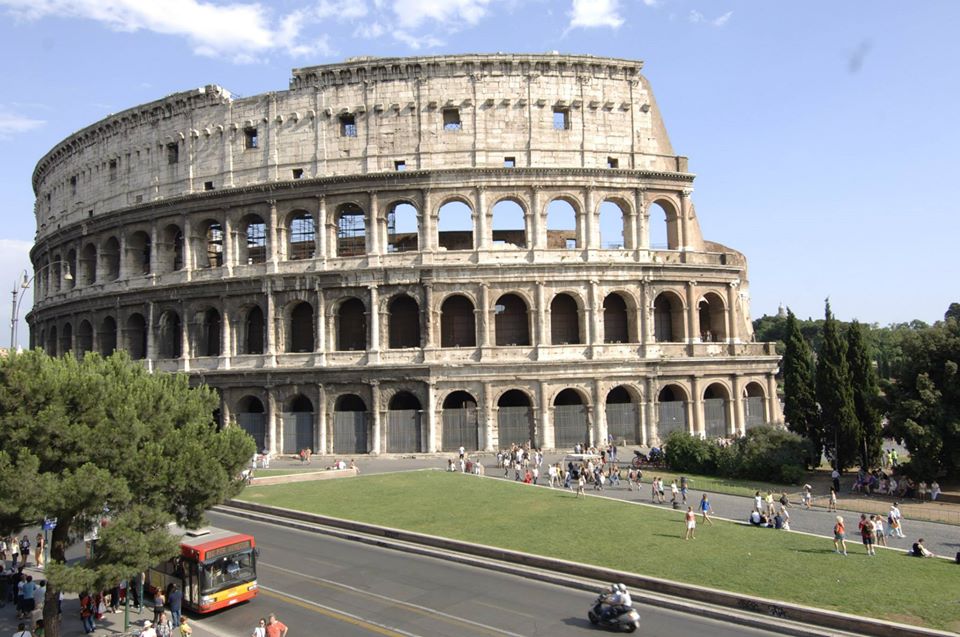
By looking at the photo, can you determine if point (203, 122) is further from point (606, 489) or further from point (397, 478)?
point (606, 489)

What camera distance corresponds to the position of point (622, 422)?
1436 inches

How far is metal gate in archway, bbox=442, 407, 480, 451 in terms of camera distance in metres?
35.5

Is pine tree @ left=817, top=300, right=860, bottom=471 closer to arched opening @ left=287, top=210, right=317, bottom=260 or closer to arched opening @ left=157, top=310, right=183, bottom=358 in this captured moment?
arched opening @ left=287, top=210, right=317, bottom=260

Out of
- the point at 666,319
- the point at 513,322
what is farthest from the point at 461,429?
the point at 666,319

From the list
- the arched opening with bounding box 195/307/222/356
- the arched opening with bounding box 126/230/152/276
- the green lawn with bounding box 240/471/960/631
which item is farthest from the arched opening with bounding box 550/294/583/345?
the arched opening with bounding box 126/230/152/276

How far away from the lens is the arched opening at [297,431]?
36.9 metres

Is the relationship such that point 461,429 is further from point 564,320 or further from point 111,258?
point 111,258

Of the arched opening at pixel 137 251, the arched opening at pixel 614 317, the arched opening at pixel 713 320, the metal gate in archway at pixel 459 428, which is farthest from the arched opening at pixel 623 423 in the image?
the arched opening at pixel 137 251

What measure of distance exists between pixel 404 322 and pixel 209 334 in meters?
12.7

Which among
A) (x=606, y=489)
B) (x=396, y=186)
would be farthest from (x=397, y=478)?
(x=396, y=186)

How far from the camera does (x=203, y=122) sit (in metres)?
40.1

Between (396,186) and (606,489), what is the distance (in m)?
19.3

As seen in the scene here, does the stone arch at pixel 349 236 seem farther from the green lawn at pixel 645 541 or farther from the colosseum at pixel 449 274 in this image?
the green lawn at pixel 645 541

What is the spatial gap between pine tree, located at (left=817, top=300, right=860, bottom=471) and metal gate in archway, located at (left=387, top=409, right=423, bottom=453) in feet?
67.0
